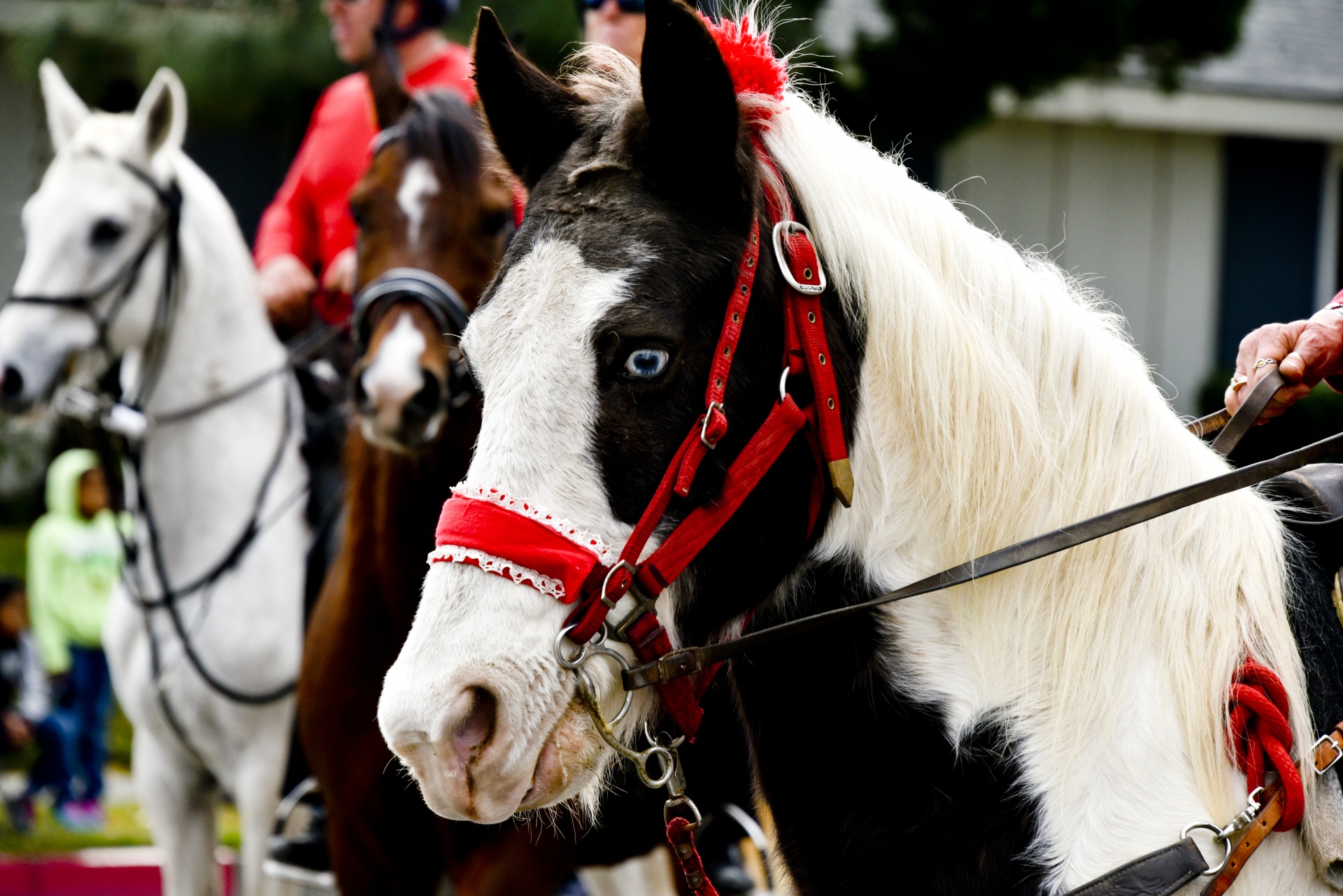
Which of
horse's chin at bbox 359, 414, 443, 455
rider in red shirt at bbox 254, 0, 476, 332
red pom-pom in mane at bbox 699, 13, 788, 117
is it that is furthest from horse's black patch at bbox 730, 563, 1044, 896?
rider in red shirt at bbox 254, 0, 476, 332

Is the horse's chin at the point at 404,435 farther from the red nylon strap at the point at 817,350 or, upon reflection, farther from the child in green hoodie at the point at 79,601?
the child in green hoodie at the point at 79,601

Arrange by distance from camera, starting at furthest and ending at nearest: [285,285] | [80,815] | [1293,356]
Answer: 1. [80,815]
2. [285,285]
3. [1293,356]

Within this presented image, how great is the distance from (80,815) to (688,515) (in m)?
6.42

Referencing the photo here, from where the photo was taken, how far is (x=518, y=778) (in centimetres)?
151

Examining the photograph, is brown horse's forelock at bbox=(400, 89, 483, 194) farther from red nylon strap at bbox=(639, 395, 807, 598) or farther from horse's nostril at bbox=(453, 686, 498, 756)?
horse's nostril at bbox=(453, 686, 498, 756)

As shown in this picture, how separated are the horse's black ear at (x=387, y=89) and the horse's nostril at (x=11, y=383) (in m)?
1.34

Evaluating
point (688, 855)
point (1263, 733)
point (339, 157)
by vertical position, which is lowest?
point (688, 855)

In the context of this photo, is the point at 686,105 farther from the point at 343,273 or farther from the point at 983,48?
the point at 983,48

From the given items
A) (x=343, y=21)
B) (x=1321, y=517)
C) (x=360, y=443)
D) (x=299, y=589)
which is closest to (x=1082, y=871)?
(x=1321, y=517)

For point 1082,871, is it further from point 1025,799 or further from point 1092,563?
point 1092,563

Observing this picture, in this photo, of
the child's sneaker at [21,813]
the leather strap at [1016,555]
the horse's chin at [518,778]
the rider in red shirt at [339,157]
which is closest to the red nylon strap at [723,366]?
the leather strap at [1016,555]

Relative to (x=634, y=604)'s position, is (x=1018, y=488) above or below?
above

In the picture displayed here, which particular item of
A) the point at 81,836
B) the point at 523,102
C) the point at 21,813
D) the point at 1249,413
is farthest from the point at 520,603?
the point at 21,813

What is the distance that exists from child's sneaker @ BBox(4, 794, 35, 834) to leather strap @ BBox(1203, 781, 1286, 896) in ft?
21.1
